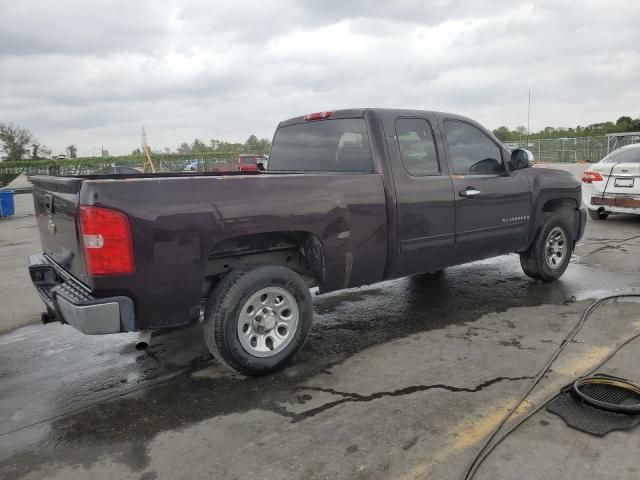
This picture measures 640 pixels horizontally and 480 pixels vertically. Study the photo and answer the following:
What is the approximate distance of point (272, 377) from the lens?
145 inches

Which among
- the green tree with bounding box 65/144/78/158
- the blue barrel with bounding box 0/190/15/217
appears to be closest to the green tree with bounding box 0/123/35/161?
the green tree with bounding box 65/144/78/158

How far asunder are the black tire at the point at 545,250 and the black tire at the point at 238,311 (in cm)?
322

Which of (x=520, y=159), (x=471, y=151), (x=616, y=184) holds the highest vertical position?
(x=471, y=151)

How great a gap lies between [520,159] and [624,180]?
5.52 m

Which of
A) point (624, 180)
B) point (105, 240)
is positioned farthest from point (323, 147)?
point (624, 180)

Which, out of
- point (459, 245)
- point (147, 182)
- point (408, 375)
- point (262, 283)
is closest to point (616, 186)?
point (459, 245)

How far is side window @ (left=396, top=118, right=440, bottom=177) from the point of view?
4.45m

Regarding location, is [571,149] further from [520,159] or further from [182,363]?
Answer: [182,363]

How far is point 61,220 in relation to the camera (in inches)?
137

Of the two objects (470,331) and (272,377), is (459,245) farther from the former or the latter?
(272,377)

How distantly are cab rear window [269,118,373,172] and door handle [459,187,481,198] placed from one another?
3.37ft

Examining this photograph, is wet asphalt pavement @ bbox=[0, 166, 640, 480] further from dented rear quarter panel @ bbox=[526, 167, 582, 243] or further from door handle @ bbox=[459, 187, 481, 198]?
door handle @ bbox=[459, 187, 481, 198]

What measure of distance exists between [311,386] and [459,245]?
210 centimetres

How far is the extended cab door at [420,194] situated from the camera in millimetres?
4332
